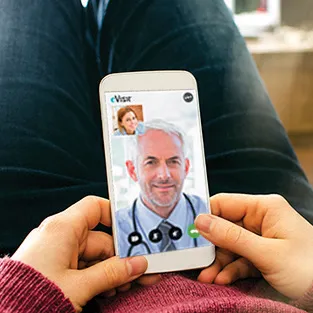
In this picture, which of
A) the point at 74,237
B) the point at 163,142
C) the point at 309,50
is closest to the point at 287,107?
the point at 309,50

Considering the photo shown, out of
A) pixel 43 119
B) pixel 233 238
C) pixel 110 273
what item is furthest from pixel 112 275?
pixel 43 119

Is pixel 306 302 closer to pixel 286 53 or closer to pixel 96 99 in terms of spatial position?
pixel 96 99

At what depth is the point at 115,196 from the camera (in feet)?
1.46

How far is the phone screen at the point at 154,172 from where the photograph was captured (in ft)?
1.46

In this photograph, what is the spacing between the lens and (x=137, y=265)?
1.37ft

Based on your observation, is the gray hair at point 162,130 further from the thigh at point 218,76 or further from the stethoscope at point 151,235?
the thigh at point 218,76

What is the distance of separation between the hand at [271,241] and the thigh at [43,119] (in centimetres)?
20

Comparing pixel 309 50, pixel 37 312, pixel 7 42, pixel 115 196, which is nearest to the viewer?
pixel 37 312

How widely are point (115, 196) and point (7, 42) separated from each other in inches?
12.0

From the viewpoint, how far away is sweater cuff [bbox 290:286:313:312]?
1.28 ft

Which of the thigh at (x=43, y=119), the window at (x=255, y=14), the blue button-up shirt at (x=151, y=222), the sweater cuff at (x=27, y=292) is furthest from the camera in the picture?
the window at (x=255, y=14)

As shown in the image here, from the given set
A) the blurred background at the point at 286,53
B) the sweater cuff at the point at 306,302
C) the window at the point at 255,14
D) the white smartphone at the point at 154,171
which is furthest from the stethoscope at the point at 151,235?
the window at the point at 255,14

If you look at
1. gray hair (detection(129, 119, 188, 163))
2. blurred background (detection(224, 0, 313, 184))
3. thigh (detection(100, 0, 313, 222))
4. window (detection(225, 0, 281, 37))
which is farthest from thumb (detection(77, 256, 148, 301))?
window (detection(225, 0, 281, 37))

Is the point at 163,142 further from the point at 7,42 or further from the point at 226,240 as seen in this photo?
the point at 7,42
